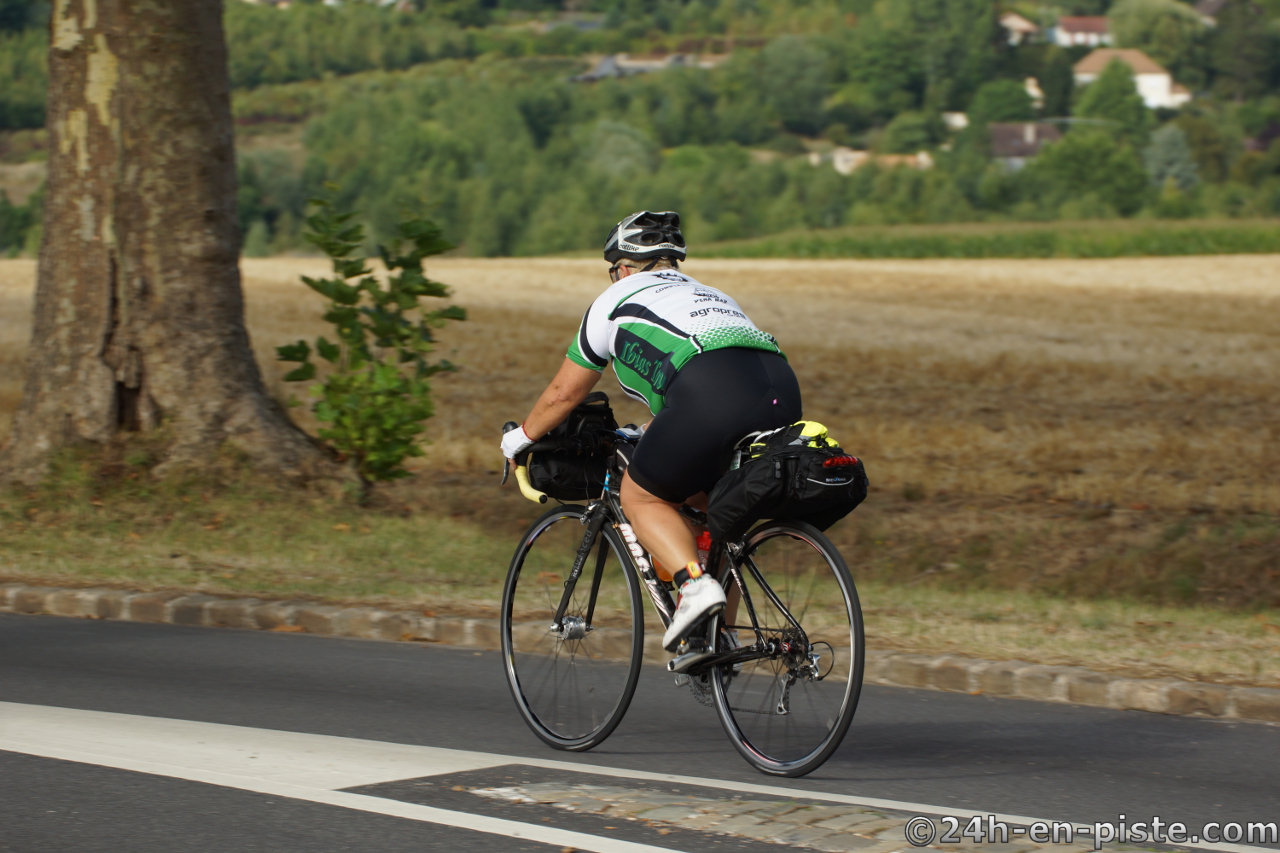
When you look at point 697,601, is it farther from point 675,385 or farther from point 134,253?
point 134,253

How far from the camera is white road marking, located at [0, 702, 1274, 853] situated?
15.8 feet

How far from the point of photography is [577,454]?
5828 mm

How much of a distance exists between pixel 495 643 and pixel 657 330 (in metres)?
3.44

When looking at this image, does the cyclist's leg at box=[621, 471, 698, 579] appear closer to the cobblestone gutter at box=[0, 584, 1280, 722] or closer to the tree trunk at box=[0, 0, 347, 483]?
the cobblestone gutter at box=[0, 584, 1280, 722]

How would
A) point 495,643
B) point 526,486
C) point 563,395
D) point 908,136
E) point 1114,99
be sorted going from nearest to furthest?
point 563,395, point 526,486, point 495,643, point 908,136, point 1114,99

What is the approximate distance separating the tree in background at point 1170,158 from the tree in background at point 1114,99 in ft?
54.1

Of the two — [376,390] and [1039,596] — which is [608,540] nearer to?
[1039,596]

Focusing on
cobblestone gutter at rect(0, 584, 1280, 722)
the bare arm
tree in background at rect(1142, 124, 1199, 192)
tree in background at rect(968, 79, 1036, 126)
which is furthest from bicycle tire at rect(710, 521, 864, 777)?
tree in background at rect(968, 79, 1036, 126)

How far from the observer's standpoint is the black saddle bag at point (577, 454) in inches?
226

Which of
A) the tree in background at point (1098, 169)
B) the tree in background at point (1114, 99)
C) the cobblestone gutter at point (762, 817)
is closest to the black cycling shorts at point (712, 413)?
the cobblestone gutter at point (762, 817)

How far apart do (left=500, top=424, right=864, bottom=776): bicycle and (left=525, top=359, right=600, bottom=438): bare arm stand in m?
0.30

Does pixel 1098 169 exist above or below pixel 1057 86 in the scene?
below

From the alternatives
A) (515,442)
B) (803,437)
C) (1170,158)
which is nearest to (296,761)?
(515,442)

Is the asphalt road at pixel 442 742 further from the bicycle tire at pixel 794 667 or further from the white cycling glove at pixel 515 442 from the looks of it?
the white cycling glove at pixel 515 442
